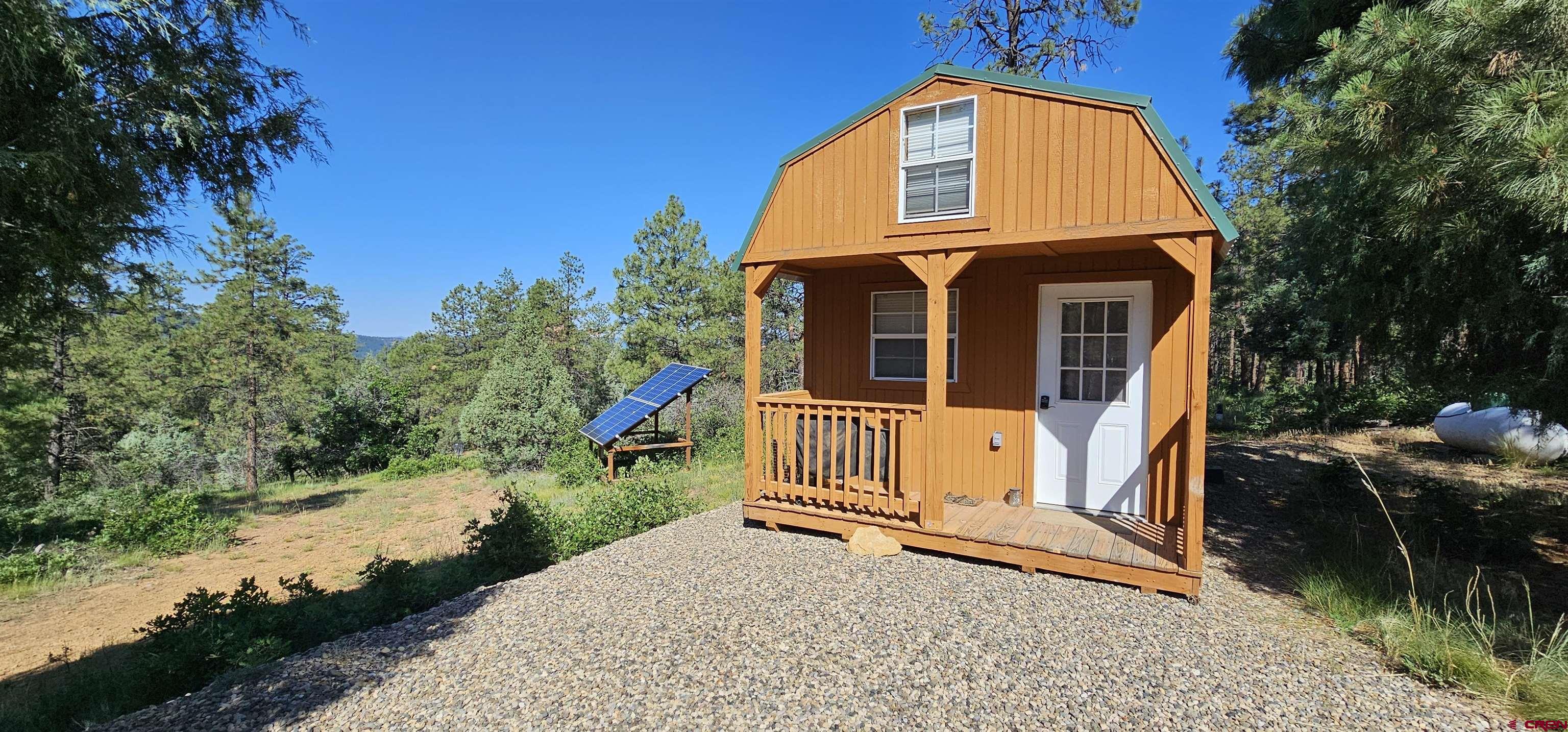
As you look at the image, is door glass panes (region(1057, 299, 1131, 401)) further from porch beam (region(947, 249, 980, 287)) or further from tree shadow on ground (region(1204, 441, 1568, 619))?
tree shadow on ground (region(1204, 441, 1568, 619))

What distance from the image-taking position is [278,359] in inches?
710

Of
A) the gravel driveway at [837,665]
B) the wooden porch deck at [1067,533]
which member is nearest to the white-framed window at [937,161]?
the wooden porch deck at [1067,533]

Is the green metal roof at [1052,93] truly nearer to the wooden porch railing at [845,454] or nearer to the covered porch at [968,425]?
the covered porch at [968,425]

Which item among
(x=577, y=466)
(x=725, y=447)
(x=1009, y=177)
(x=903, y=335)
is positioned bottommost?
(x=577, y=466)

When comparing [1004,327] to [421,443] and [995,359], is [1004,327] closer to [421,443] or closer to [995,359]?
[995,359]

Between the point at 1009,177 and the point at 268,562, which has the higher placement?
the point at 1009,177

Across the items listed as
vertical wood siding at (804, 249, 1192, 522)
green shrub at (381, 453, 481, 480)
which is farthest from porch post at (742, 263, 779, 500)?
green shrub at (381, 453, 481, 480)

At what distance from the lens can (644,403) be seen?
36.0 ft

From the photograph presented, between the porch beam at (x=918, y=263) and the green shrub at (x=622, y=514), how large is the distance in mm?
3766

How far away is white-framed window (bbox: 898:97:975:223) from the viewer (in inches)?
200

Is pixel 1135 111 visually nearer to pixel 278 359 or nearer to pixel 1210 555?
pixel 1210 555

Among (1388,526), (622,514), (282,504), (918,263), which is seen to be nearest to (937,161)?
(918,263)

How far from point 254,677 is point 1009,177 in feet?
18.6

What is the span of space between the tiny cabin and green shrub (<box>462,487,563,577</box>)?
194cm
